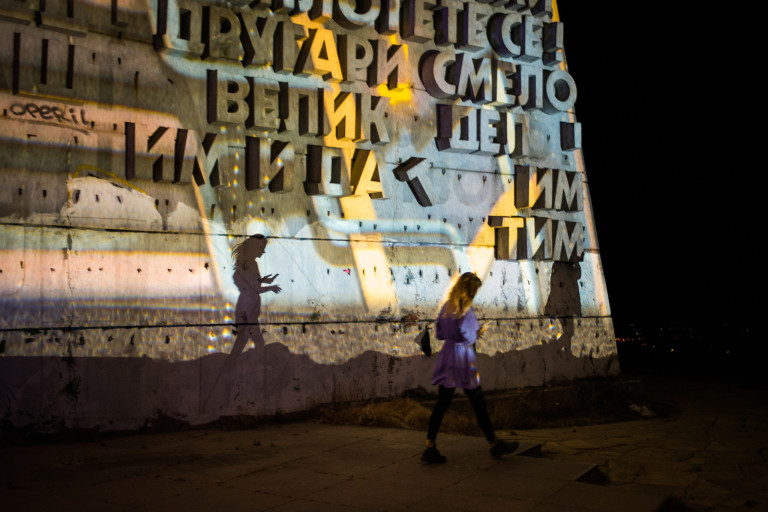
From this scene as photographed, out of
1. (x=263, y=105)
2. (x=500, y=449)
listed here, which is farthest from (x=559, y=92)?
(x=500, y=449)

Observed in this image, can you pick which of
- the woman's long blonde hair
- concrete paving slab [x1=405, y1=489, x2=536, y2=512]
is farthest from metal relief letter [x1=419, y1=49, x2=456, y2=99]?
concrete paving slab [x1=405, y1=489, x2=536, y2=512]

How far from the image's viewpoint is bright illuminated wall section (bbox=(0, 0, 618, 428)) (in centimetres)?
791

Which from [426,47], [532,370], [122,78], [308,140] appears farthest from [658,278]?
[122,78]

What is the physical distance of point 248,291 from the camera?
29.8 ft

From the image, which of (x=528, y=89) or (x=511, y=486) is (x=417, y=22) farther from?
(x=511, y=486)

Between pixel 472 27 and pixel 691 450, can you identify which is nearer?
pixel 691 450

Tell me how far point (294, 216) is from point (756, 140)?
17.0m

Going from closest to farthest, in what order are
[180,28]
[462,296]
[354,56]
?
[462,296] < [180,28] < [354,56]

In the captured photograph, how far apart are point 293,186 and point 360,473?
409cm

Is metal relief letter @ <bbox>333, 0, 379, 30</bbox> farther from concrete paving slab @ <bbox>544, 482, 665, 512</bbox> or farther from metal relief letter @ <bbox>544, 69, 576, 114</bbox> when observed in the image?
concrete paving slab @ <bbox>544, 482, 665, 512</bbox>

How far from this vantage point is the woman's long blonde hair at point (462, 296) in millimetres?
7043

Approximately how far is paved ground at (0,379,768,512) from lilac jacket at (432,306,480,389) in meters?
0.70

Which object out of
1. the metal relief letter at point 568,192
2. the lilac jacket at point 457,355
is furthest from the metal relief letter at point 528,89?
the lilac jacket at point 457,355

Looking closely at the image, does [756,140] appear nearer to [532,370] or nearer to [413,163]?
[532,370]
